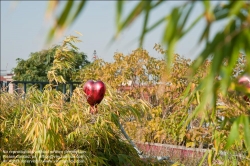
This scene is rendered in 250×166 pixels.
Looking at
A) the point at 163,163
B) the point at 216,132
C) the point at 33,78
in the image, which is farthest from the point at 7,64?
the point at 33,78

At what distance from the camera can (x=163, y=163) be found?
11.8ft

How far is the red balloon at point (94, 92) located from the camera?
3.08 meters

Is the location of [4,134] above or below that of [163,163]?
above

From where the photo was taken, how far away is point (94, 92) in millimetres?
3094

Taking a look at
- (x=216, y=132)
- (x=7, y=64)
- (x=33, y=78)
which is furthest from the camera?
(x=33, y=78)

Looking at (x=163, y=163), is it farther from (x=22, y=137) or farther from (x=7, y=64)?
(x=7, y=64)

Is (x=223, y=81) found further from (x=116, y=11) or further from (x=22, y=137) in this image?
(x=22, y=137)

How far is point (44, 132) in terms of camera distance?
114 inches

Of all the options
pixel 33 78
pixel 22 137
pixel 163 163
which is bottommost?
pixel 163 163

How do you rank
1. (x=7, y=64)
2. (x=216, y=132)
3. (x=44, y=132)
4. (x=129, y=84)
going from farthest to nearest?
1. (x=129, y=84)
2. (x=7, y=64)
3. (x=44, y=132)
4. (x=216, y=132)

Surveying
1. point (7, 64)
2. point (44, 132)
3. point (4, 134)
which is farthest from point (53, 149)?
point (7, 64)

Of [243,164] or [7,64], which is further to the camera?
[7,64]

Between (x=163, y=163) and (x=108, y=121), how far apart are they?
2.10ft

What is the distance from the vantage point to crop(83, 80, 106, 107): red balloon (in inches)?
121
